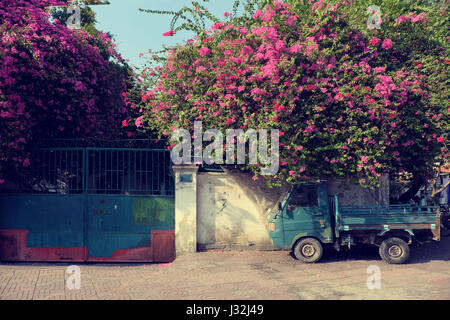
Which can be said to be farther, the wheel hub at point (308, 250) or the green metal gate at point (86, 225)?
the green metal gate at point (86, 225)

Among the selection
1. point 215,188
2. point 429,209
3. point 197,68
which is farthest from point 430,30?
point 215,188

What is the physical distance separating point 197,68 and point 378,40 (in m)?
4.44

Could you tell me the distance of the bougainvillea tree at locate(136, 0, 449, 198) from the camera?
8.80 metres

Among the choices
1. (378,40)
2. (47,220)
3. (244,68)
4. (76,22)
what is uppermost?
(76,22)

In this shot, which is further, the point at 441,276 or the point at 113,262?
the point at 113,262

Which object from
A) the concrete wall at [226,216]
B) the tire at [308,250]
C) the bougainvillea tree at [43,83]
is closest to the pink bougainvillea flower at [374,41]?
the concrete wall at [226,216]

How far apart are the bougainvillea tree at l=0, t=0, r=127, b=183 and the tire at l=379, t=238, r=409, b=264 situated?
28.1 feet

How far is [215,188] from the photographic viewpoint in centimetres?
1040

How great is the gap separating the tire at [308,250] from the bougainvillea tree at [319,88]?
1.58m

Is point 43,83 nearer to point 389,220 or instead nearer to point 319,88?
point 319,88

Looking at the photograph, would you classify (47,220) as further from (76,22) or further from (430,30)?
(430,30)

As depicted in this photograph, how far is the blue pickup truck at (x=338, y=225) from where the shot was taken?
29.3 feet

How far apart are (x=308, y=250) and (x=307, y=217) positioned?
32.4 inches

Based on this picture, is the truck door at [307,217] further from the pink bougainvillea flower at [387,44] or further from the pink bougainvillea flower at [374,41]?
the pink bougainvillea flower at [387,44]
